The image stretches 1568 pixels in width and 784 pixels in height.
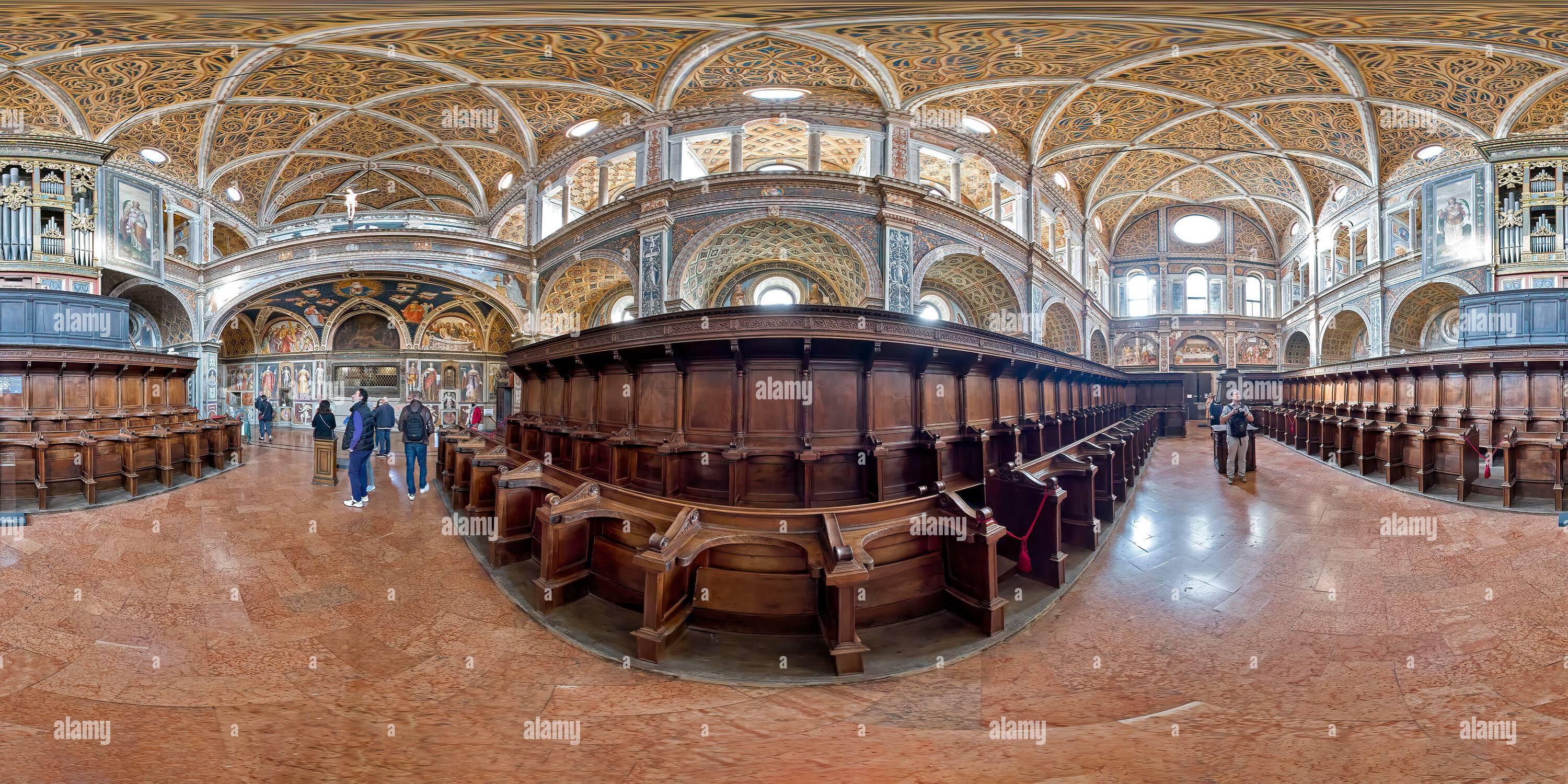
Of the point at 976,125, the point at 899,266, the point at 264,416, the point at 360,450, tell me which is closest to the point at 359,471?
the point at 360,450

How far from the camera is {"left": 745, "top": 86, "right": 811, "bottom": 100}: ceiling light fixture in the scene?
12688 millimetres

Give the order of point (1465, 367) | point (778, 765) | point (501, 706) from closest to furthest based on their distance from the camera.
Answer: point (778, 765), point (501, 706), point (1465, 367)

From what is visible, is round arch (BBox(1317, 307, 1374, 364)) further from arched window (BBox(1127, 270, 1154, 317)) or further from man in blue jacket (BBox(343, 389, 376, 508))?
man in blue jacket (BBox(343, 389, 376, 508))

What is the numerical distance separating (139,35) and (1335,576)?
1657 cm

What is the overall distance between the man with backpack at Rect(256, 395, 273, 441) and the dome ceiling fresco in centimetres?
701

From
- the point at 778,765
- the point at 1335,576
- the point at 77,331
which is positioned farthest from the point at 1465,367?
the point at 77,331

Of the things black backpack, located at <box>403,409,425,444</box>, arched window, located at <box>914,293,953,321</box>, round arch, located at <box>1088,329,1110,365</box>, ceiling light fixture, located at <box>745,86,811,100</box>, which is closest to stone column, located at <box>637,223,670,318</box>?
ceiling light fixture, located at <box>745,86,811,100</box>

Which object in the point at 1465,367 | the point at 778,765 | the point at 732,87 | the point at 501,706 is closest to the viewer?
the point at 778,765

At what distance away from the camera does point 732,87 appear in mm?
12633

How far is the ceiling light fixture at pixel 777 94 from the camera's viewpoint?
12.7 m

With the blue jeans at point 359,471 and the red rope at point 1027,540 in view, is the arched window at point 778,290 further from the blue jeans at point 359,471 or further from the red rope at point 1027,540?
the red rope at point 1027,540

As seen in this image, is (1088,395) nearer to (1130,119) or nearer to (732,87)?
(1130,119)

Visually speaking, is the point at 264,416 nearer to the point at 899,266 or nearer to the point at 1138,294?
the point at 899,266

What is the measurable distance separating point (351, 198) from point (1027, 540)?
2022cm
